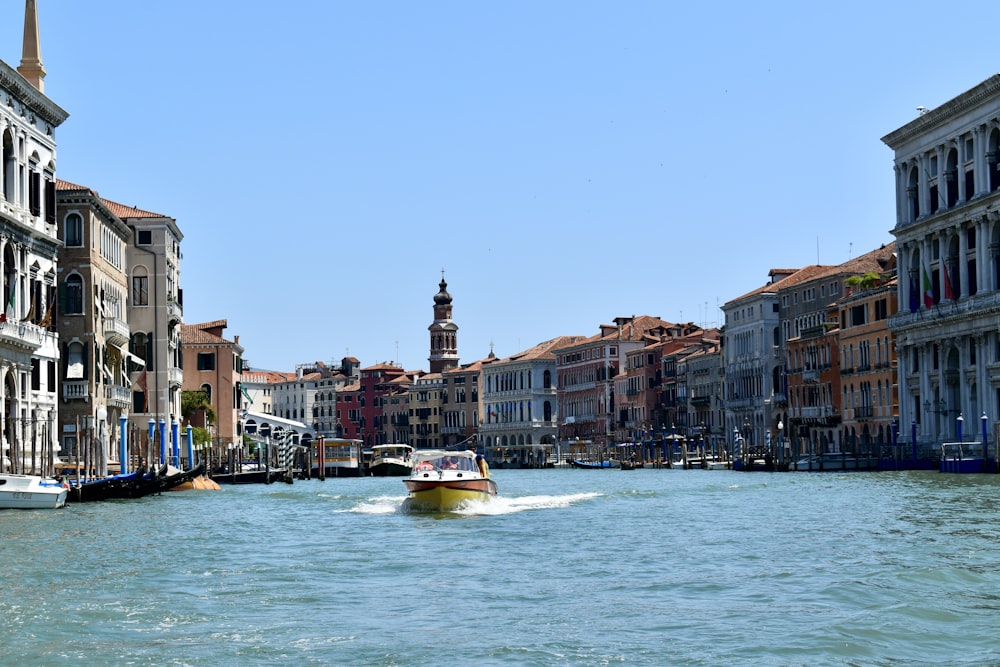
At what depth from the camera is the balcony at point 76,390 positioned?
43938 mm

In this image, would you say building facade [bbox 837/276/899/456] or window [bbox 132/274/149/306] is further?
building facade [bbox 837/276/899/456]

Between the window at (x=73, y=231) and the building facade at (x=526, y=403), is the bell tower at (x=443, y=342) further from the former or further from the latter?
the window at (x=73, y=231)

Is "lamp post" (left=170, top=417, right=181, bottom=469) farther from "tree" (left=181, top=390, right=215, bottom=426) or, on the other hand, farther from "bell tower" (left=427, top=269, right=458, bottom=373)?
"bell tower" (left=427, top=269, right=458, bottom=373)

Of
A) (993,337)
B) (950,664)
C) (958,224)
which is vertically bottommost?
(950,664)

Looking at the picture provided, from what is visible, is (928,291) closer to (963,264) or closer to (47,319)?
(963,264)

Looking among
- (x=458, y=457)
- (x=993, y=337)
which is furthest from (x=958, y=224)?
(x=458, y=457)

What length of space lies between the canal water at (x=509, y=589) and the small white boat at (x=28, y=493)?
A: 349 mm

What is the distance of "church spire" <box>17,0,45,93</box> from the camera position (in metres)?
42.1

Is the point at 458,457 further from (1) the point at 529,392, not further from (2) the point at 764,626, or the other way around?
(1) the point at 529,392

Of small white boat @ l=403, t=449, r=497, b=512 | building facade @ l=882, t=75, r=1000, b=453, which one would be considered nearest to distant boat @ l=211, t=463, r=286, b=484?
building facade @ l=882, t=75, r=1000, b=453

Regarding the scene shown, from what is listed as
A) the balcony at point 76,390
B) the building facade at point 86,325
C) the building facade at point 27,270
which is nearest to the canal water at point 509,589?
the building facade at point 27,270

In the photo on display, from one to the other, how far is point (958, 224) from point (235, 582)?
136ft

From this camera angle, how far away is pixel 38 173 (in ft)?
127

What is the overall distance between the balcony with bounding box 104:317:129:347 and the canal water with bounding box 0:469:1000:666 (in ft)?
56.6
